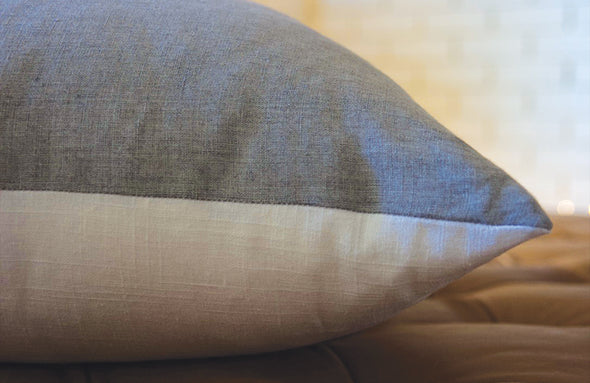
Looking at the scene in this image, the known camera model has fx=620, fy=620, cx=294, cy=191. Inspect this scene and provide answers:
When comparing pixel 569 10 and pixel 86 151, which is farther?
pixel 569 10

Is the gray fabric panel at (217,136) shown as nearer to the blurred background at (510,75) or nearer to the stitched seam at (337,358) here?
the stitched seam at (337,358)

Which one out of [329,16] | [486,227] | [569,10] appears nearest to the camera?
[486,227]

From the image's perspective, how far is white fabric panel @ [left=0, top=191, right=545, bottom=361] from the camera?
12.1 inches

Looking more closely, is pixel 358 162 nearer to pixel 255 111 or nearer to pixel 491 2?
pixel 255 111

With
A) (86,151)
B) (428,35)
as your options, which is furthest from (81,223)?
(428,35)

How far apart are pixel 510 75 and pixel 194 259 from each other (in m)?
1.72

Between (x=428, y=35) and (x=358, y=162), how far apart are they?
1691 millimetres

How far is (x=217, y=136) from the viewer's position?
32 centimetres

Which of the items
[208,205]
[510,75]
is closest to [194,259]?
[208,205]

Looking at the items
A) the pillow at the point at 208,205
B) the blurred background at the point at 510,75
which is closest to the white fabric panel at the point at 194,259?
the pillow at the point at 208,205

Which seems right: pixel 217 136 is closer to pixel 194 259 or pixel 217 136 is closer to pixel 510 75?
pixel 194 259

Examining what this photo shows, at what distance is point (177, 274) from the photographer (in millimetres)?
311

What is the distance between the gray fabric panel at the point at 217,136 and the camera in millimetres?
312

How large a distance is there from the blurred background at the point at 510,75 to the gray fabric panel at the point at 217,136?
149 centimetres
